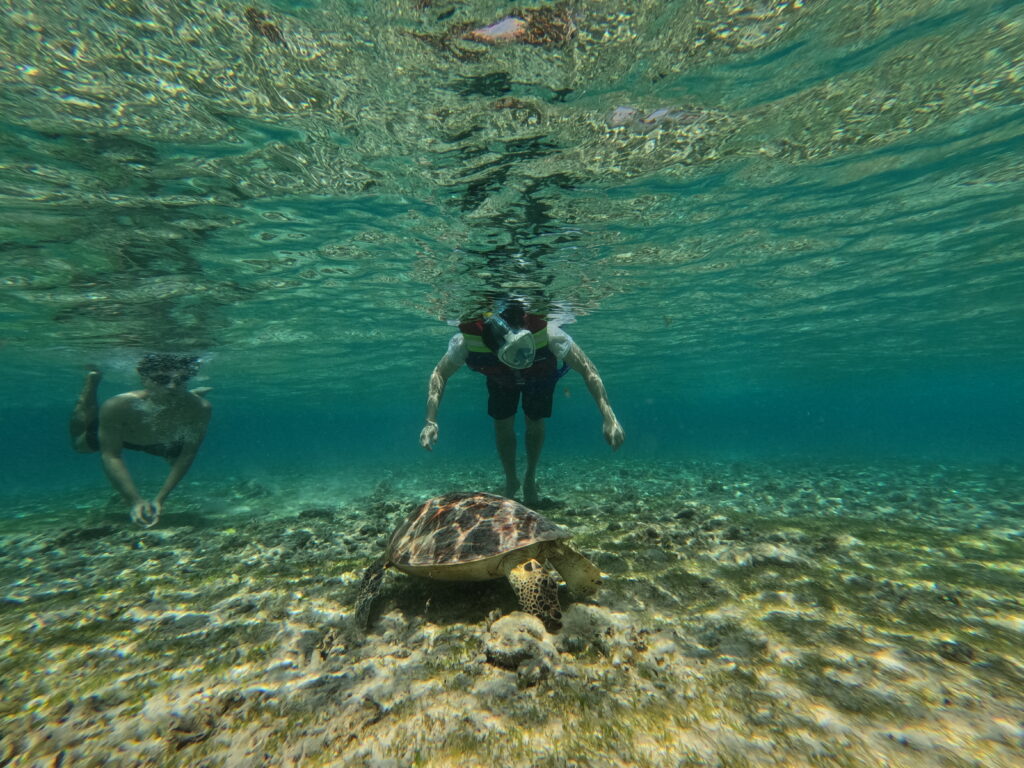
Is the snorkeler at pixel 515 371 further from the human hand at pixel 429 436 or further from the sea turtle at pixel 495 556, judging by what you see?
the sea turtle at pixel 495 556

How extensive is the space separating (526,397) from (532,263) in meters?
6.08

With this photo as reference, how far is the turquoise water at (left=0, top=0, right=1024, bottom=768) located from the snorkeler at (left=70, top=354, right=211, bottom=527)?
1634mm

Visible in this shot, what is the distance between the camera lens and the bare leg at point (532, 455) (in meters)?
8.80

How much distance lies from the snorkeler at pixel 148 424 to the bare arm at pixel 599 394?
9.82 metres

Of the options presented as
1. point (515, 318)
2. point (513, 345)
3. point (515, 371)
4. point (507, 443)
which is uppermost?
point (515, 318)

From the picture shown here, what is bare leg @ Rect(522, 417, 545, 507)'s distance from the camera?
8797 millimetres

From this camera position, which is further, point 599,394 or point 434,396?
point 599,394

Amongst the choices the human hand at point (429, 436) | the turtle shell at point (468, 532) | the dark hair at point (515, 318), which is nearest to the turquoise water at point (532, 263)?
the turtle shell at point (468, 532)

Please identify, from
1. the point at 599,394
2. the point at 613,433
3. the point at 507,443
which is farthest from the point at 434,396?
the point at 613,433

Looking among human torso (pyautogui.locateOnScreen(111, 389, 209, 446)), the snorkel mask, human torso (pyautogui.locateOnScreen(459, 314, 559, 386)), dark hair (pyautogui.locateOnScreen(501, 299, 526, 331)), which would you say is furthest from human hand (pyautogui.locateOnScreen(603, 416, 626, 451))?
human torso (pyautogui.locateOnScreen(111, 389, 209, 446))

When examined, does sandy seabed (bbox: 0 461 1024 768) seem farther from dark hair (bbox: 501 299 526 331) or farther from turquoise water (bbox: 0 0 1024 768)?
dark hair (bbox: 501 299 526 331)

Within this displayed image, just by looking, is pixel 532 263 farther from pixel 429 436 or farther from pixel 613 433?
pixel 429 436

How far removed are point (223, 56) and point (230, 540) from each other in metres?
7.71

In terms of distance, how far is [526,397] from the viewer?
896 centimetres
